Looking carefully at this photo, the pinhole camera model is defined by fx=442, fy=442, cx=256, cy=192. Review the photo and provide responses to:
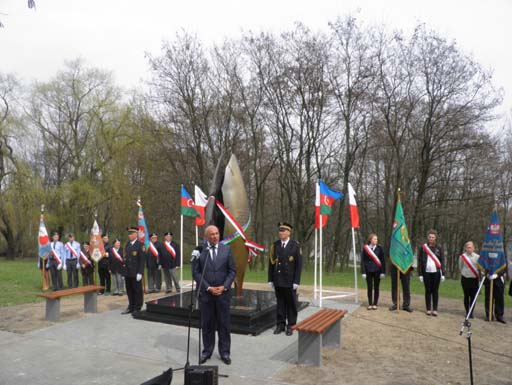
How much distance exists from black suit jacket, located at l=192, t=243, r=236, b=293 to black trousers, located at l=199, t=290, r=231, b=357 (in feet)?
0.51

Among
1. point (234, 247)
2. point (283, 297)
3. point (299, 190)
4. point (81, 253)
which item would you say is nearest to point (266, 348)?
point (283, 297)

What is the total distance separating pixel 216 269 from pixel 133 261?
3.67m

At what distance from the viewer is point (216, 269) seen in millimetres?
6328

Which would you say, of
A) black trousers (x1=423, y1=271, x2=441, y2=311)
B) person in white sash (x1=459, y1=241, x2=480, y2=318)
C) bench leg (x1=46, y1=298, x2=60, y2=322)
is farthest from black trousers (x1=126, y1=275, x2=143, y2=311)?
person in white sash (x1=459, y1=241, x2=480, y2=318)

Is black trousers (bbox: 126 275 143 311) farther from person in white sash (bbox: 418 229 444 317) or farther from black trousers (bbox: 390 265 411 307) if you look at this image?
person in white sash (bbox: 418 229 444 317)

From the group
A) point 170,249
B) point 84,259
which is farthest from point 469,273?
point 84,259

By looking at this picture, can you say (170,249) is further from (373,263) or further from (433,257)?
(433,257)

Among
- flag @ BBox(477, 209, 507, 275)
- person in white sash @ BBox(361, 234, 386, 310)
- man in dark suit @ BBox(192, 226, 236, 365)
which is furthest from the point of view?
person in white sash @ BBox(361, 234, 386, 310)

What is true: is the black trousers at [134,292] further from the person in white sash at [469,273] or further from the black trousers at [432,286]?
the person in white sash at [469,273]

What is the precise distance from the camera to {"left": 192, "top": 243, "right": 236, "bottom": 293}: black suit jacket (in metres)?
6.29

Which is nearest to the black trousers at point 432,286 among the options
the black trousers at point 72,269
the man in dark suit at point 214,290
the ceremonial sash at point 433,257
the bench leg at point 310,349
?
the ceremonial sash at point 433,257

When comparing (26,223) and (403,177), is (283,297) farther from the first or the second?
(26,223)

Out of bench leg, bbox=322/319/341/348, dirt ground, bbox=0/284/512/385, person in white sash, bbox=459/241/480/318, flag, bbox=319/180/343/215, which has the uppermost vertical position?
flag, bbox=319/180/343/215

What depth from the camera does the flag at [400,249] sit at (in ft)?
33.4
